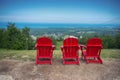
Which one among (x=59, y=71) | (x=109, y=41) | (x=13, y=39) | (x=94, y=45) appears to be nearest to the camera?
(x=59, y=71)

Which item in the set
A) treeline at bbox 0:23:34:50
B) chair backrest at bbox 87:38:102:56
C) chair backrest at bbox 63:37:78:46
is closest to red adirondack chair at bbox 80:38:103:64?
chair backrest at bbox 87:38:102:56

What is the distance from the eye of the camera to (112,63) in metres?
4.52

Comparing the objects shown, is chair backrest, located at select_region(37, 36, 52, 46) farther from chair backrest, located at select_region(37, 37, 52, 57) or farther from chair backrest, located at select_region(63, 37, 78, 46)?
chair backrest, located at select_region(63, 37, 78, 46)

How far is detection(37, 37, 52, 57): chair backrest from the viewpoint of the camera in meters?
4.19

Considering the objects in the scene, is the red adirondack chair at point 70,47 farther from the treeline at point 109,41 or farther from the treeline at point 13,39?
the treeline at point 13,39

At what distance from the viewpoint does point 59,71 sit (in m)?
3.80

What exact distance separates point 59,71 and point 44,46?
938 mm

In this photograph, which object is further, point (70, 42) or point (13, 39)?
point (13, 39)

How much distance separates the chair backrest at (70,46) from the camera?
166 inches

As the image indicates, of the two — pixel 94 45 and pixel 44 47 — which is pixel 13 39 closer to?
pixel 44 47

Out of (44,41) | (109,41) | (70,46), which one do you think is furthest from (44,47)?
(109,41)

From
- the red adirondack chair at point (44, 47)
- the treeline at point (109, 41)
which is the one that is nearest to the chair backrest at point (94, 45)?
the red adirondack chair at point (44, 47)

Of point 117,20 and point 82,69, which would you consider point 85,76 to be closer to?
point 82,69

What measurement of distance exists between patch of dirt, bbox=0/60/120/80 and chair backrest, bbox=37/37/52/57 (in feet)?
1.33
